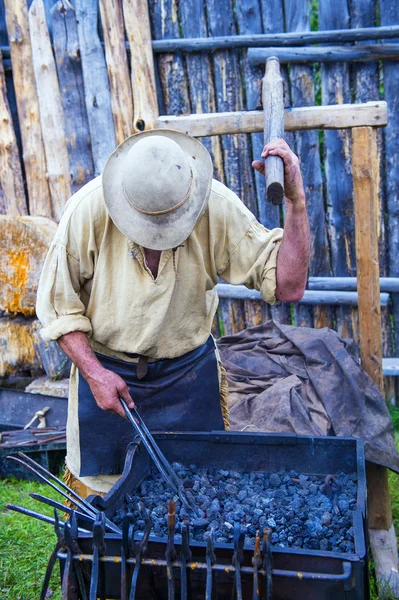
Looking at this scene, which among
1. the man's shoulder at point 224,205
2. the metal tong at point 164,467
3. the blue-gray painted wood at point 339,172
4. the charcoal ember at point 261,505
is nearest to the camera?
the charcoal ember at point 261,505

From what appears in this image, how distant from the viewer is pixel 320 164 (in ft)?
15.7

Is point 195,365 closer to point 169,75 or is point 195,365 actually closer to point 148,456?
point 148,456

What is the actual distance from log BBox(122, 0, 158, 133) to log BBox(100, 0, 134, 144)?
0.05 m

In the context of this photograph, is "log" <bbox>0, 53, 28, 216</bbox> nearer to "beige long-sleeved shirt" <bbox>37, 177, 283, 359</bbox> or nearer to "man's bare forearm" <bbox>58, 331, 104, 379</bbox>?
"beige long-sleeved shirt" <bbox>37, 177, 283, 359</bbox>


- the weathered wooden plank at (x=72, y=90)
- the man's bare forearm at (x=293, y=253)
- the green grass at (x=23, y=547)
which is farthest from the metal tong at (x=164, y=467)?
the weathered wooden plank at (x=72, y=90)

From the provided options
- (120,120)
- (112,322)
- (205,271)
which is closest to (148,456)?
(112,322)

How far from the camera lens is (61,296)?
2.77 metres

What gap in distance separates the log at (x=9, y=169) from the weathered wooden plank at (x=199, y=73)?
1419 millimetres

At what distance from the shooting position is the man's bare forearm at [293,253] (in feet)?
8.88

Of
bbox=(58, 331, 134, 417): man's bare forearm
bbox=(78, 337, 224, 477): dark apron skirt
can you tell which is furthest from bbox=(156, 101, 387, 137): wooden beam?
bbox=(58, 331, 134, 417): man's bare forearm

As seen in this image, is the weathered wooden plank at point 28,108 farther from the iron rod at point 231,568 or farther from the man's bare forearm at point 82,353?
the iron rod at point 231,568

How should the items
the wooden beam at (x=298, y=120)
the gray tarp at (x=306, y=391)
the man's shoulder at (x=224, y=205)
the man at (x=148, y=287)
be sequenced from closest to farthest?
the man at (x=148, y=287)
the man's shoulder at (x=224, y=205)
the wooden beam at (x=298, y=120)
the gray tarp at (x=306, y=391)

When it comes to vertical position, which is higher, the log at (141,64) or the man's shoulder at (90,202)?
the log at (141,64)

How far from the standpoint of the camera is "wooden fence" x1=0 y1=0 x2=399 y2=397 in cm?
464
